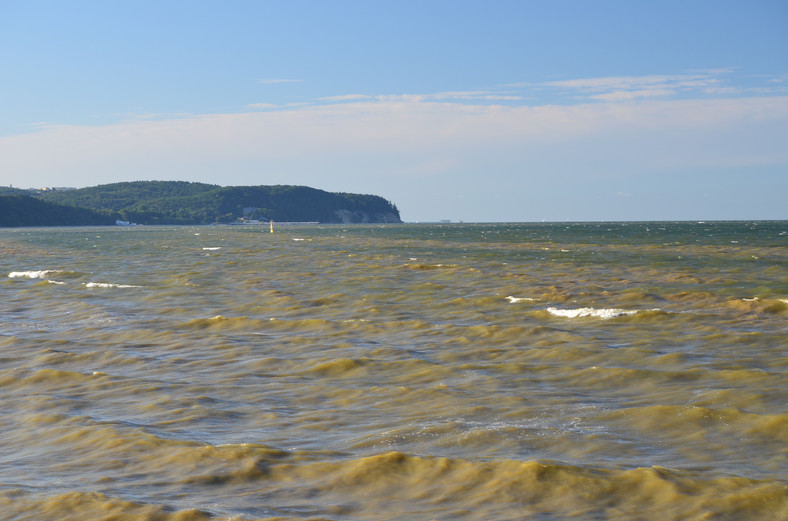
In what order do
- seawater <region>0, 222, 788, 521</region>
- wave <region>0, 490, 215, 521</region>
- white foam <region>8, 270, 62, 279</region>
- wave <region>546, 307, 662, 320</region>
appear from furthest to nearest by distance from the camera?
white foam <region>8, 270, 62, 279</region> → wave <region>546, 307, 662, 320</region> → seawater <region>0, 222, 788, 521</region> → wave <region>0, 490, 215, 521</region>

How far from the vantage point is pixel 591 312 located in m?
20.2

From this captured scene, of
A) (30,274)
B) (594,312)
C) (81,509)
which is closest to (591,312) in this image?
(594,312)

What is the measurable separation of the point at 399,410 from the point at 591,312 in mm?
10627

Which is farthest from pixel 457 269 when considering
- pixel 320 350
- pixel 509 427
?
pixel 509 427

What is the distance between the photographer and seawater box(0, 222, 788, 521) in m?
7.53

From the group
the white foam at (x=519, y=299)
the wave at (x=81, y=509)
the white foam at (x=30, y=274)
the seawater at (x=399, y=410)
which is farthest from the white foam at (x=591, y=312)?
the white foam at (x=30, y=274)

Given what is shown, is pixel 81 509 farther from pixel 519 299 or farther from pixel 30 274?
pixel 30 274

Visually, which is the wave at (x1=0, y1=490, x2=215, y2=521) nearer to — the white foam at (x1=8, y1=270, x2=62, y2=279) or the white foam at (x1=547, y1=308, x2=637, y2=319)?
the white foam at (x1=547, y1=308, x2=637, y2=319)

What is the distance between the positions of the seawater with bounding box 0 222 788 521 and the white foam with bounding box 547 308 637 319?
130mm

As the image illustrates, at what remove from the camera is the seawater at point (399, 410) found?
7527 mm

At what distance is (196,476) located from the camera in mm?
8188

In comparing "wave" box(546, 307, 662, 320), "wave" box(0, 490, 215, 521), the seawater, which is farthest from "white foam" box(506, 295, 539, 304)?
"wave" box(0, 490, 215, 521)

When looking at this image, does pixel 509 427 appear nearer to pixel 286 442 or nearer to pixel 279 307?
pixel 286 442

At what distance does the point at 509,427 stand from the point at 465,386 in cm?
244
